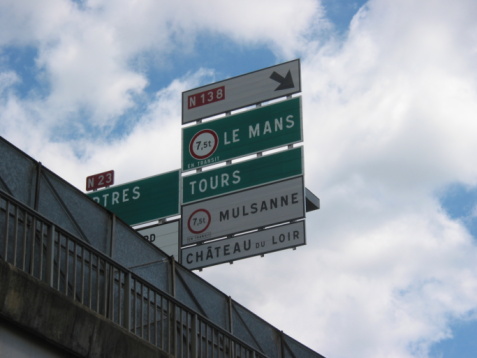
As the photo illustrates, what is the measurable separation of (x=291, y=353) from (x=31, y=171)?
21.0 feet

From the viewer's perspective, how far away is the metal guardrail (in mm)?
10571

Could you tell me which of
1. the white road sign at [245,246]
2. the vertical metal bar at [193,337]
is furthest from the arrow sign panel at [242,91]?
the vertical metal bar at [193,337]

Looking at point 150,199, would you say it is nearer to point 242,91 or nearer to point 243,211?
point 243,211

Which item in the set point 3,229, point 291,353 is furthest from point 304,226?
point 3,229

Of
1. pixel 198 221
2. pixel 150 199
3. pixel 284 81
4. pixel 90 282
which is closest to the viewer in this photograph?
pixel 90 282

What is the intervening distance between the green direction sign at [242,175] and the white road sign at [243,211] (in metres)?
0.15

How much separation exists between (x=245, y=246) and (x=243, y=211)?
0.70m

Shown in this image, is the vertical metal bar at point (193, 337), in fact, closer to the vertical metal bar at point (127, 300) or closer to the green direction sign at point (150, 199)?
the vertical metal bar at point (127, 300)

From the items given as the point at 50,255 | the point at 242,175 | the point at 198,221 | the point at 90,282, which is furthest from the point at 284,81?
the point at 50,255

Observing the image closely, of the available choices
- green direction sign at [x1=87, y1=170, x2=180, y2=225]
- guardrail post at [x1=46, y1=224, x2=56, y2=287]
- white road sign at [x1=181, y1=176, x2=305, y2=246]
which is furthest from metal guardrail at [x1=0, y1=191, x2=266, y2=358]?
green direction sign at [x1=87, y1=170, x2=180, y2=225]

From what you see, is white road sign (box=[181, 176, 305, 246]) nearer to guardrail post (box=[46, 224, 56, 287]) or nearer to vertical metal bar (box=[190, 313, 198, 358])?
vertical metal bar (box=[190, 313, 198, 358])

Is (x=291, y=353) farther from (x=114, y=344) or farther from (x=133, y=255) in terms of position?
(x=114, y=344)

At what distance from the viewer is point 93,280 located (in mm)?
12031

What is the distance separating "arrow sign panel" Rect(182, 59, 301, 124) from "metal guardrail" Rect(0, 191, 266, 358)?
9.85 metres
